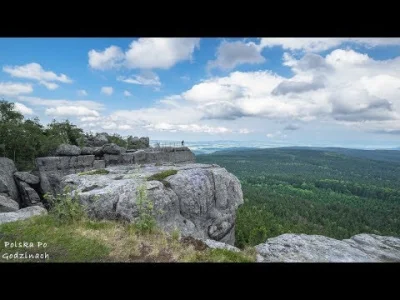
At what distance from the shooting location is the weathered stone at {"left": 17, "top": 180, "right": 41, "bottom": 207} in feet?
83.6

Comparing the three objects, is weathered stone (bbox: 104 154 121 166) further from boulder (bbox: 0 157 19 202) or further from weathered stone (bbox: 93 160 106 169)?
boulder (bbox: 0 157 19 202)

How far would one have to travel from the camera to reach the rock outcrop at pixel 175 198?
9633 mm

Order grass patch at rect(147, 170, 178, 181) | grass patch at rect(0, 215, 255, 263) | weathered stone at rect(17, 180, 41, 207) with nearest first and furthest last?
grass patch at rect(0, 215, 255, 263) → grass patch at rect(147, 170, 178, 181) → weathered stone at rect(17, 180, 41, 207)

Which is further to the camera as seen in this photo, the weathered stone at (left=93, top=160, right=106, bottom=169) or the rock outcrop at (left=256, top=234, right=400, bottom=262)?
the weathered stone at (left=93, top=160, right=106, bottom=169)

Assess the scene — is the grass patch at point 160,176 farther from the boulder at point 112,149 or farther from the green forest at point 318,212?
the boulder at point 112,149

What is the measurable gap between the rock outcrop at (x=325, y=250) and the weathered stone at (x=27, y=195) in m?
24.3

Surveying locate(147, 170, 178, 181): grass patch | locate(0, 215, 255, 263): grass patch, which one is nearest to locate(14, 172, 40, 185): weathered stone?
locate(147, 170, 178, 181): grass patch

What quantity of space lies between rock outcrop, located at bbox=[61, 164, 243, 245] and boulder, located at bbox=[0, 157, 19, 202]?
1380 cm

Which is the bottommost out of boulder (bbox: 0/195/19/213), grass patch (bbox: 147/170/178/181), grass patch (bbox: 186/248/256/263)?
boulder (bbox: 0/195/19/213)

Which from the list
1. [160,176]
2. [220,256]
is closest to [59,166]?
[160,176]
